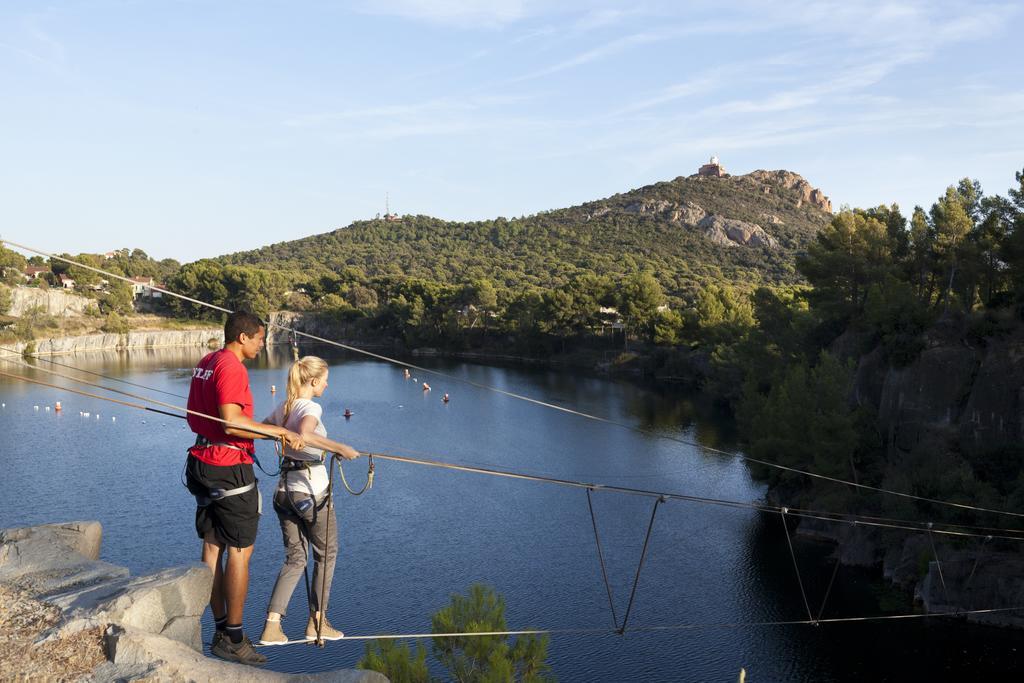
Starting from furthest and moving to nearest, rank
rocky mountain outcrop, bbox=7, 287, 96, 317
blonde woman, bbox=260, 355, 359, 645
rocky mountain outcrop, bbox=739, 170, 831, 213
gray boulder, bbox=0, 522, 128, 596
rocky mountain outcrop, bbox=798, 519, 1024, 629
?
rocky mountain outcrop, bbox=739, 170, 831, 213
rocky mountain outcrop, bbox=7, 287, 96, 317
rocky mountain outcrop, bbox=798, 519, 1024, 629
gray boulder, bbox=0, 522, 128, 596
blonde woman, bbox=260, 355, 359, 645

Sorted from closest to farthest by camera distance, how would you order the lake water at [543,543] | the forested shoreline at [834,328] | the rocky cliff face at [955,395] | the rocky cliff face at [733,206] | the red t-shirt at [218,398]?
the red t-shirt at [218,398]
the lake water at [543,543]
the rocky cliff face at [955,395]
the forested shoreline at [834,328]
the rocky cliff face at [733,206]

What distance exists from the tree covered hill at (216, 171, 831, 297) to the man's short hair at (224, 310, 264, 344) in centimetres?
7279

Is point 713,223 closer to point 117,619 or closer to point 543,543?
point 543,543

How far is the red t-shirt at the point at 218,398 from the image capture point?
486 centimetres

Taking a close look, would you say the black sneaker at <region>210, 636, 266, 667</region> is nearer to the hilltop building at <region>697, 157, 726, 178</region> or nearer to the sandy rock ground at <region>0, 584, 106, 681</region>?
the sandy rock ground at <region>0, 584, 106, 681</region>

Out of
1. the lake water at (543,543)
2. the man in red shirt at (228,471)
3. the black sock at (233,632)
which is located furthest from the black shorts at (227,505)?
the lake water at (543,543)

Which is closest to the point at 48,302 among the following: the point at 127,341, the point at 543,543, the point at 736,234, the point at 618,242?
the point at 127,341

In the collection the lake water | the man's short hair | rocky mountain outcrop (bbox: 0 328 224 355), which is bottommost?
the lake water

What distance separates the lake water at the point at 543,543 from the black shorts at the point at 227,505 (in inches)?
485

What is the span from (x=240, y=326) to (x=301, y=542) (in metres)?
1.35

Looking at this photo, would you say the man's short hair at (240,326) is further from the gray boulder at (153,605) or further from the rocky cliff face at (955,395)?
the rocky cliff face at (955,395)

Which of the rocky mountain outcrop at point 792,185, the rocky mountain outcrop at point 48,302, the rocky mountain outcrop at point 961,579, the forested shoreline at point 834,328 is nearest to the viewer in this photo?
the rocky mountain outcrop at point 961,579

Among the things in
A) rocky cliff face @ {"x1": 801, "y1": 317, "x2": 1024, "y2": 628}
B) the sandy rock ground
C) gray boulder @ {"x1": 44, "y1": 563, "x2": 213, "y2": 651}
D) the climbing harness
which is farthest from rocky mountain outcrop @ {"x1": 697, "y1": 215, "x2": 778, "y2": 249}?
the sandy rock ground

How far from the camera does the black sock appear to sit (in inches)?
198
